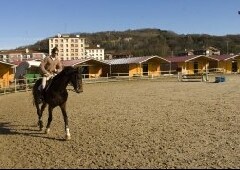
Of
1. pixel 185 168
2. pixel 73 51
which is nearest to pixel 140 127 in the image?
pixel 185 168

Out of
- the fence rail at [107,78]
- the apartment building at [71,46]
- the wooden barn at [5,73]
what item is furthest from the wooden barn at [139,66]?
the apartment building at [71,46]

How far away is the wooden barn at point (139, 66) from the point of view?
177 feet

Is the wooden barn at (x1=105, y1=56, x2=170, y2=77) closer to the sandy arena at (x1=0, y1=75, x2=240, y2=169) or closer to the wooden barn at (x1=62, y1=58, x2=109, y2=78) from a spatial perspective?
the wooden barn at (x1=62, y1=58, x2=109, y2=78)

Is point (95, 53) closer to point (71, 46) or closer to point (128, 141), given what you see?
point (71, 46)

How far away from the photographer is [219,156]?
7902mm

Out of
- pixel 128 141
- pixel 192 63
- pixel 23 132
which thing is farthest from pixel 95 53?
pixel 128 141

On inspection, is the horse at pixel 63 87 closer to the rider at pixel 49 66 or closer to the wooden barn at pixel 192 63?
the rider at pixel 49 66

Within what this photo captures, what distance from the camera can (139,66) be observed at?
55031mm

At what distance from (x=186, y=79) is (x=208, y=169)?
115 ft

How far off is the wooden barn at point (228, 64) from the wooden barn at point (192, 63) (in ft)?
2.96

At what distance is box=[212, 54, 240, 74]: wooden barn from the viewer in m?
61.1

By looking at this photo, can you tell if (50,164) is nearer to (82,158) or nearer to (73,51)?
(82,158)

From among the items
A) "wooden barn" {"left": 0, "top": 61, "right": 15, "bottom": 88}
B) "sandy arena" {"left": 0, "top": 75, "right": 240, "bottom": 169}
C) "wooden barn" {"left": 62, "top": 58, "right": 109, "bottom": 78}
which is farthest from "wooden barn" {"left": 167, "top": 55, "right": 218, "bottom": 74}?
"sandy arena" {"left": 0, "top": 75, "right": 240, "bottom": 169}

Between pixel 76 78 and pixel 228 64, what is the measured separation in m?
55.9
